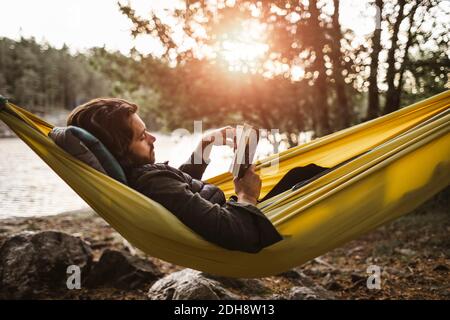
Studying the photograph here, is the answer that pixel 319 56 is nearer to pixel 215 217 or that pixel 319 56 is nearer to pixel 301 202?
pixel 301 202

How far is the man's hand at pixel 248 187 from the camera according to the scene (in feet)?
4.48

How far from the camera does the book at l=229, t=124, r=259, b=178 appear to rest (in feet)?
4.51

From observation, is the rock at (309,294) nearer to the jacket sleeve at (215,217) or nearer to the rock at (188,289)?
the rock at (188,289)

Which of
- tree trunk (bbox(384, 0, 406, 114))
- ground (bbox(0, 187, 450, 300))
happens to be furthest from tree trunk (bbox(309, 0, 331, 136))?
ground (bbox(0, 187, 450, 300))

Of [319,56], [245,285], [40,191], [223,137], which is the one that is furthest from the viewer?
[40,191]

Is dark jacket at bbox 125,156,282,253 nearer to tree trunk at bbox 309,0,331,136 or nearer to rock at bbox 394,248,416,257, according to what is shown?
tree trunk at bbox 309,0,331,136

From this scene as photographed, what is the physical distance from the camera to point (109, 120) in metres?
1.30

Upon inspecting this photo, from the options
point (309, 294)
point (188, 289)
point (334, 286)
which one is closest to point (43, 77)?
point (188, 289)

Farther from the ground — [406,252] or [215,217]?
[215,217]

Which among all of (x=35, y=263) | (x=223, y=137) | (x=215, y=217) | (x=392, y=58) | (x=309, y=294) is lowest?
(x=309, y=294)

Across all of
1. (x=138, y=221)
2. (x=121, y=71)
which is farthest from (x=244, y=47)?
(x=138, y=221)

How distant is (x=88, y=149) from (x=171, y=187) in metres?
0.33

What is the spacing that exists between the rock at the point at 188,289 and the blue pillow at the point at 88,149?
1101mm

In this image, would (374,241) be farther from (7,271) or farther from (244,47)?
(7,271)
